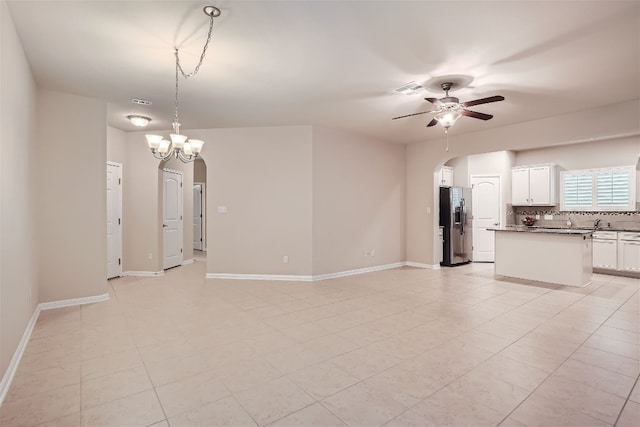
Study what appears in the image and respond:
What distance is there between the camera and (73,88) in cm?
393

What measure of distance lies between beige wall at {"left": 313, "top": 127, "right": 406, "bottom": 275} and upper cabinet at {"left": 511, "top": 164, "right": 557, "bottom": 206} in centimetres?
268

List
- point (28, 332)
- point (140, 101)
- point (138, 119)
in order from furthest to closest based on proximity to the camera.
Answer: point (138, 119) → point (140, 101) → point (28, 332)

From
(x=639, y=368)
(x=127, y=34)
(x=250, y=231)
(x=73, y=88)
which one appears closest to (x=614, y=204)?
(x=639, y=368)

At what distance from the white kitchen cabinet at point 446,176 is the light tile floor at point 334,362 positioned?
12.1 feet

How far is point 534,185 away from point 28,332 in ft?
29.0

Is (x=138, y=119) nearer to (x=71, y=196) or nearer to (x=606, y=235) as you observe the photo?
(x=71, y=196)

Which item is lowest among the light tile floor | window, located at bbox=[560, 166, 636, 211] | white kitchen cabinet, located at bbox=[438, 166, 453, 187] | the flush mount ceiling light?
the light tile floor

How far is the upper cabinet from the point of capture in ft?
22.9

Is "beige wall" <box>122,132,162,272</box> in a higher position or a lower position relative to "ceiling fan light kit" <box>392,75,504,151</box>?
lower

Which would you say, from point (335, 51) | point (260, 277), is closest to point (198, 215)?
point (260, 277)

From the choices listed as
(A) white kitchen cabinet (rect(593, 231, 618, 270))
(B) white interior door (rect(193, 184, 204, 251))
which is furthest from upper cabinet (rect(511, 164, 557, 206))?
(B) white interior door (rect(193, 184, 204, 251))

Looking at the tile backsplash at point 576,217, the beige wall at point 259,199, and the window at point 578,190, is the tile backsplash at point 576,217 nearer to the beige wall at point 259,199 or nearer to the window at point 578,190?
the window at point 578,190

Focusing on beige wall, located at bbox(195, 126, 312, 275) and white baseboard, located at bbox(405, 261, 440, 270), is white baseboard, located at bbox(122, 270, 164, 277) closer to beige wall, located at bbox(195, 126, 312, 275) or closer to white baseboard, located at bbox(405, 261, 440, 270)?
beige wall, located at bbox(195, 126, 312, 275)

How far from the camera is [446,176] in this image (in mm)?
7945
